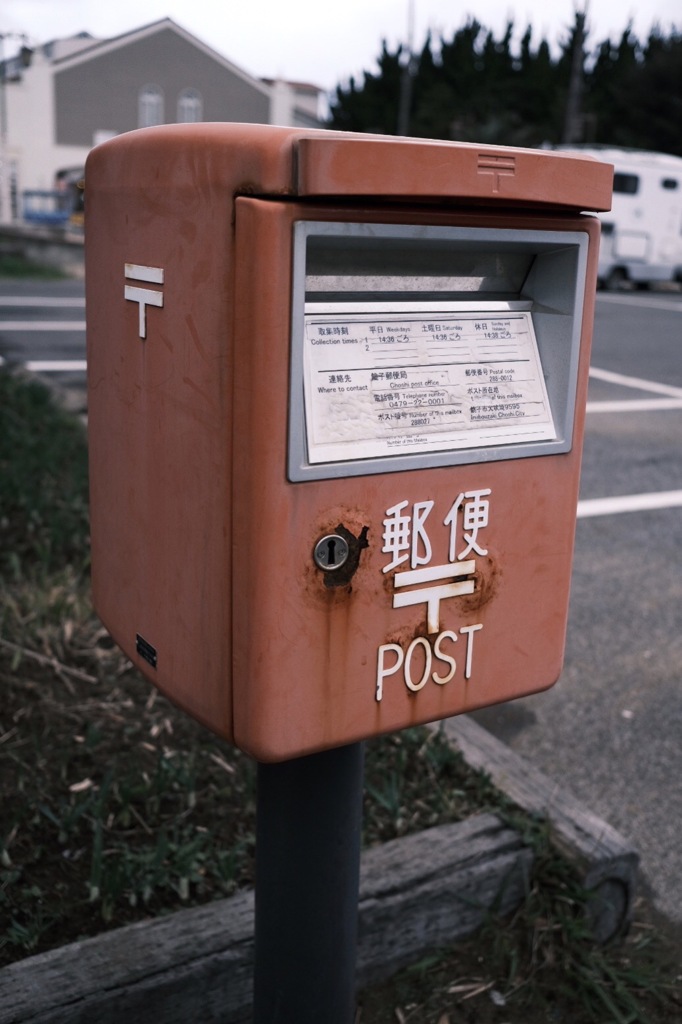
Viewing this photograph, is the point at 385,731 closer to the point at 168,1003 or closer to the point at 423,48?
the point at 168,1003

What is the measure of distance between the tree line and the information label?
105 ft

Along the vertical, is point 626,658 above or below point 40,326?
below

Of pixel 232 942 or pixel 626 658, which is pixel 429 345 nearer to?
pixel 232 942

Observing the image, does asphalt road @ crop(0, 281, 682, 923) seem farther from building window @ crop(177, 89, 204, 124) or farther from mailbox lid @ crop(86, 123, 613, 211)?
building window @ crop(177, 89, 204, 124)

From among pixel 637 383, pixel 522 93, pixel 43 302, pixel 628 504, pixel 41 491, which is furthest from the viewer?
pixel 522 93

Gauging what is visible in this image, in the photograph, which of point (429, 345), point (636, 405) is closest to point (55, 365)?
point (636, 405)

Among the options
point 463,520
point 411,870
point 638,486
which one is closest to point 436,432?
point 463,520

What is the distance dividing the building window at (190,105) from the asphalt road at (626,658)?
84.6 feet

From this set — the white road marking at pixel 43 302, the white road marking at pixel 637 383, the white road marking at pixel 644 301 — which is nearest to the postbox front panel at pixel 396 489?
the white road marking at pixel 637 383

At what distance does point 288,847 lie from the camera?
1535 mm

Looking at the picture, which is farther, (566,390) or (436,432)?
(566,390)

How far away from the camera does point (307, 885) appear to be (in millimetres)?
1546

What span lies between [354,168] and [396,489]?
39cm

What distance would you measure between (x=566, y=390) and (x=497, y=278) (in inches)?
7.2
